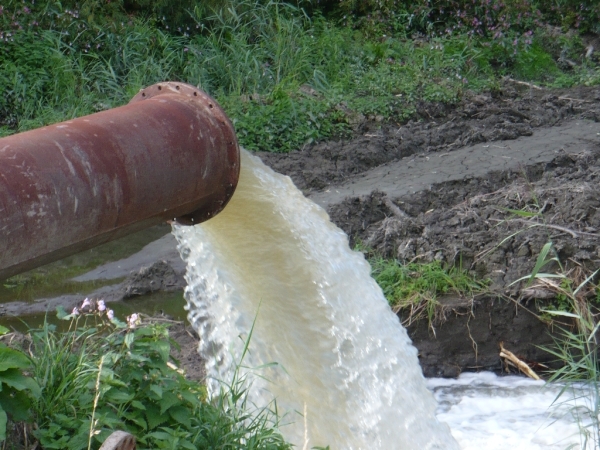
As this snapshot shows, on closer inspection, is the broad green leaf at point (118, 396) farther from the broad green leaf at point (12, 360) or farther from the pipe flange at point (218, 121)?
the pipe flange at point (218, 121)

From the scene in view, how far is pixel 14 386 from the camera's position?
239 cm

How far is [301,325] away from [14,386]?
1.88 meters

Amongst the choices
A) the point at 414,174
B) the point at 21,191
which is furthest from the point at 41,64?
the point at 21,191

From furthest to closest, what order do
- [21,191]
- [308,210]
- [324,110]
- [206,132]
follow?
[324,110], [308,210], [206,132], [21,191]

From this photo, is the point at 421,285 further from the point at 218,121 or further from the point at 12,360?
the point at 12,360

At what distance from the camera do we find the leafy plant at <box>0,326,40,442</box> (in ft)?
7.94

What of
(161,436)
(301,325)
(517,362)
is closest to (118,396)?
(161,436)

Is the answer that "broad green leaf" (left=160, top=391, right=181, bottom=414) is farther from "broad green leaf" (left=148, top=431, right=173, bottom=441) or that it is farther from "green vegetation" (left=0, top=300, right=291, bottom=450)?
"broad green leaf" (left=148, top=431, right=173, bottom=441)

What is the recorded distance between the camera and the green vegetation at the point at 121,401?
2533 mm

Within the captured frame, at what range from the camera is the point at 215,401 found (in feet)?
10.4

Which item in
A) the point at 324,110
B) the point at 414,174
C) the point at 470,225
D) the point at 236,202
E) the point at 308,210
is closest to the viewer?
the point at 236,202

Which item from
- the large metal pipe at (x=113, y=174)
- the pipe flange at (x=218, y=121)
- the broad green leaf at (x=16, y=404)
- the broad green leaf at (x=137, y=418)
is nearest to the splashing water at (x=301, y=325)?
the pipe flange at (x=218, y=121)

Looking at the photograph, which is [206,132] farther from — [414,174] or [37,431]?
[414,174]

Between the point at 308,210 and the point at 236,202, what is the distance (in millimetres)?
779
